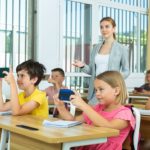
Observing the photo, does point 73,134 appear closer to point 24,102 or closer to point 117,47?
point 24,102

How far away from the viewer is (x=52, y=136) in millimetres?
1711

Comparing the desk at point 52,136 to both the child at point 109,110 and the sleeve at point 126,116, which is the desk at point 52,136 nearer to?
the child at point 109,110

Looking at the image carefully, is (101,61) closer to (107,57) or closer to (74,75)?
(107,57)

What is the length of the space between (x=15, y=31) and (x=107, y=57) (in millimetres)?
2565

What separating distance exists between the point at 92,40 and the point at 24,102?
13.2ft

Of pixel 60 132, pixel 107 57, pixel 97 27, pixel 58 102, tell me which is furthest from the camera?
pixel 97 27

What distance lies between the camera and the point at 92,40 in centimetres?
670

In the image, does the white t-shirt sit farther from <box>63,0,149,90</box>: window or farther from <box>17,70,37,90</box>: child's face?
<box>63,0,149,90</box>: window

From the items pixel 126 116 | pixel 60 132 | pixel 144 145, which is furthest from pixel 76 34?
pixel 60 132

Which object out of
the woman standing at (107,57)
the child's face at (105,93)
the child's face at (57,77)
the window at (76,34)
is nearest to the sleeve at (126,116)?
the child's face at (105,93)

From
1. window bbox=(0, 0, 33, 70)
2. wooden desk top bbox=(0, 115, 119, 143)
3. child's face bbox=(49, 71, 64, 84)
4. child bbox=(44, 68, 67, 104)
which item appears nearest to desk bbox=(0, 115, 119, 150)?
wooden desk top bbox=(0, 115, 119, 143)

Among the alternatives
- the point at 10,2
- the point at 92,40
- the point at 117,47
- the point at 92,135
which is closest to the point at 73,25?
the point at 92,40

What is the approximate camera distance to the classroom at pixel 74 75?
2053 millimetres

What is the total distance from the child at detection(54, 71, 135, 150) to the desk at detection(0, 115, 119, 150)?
4.3 inches
